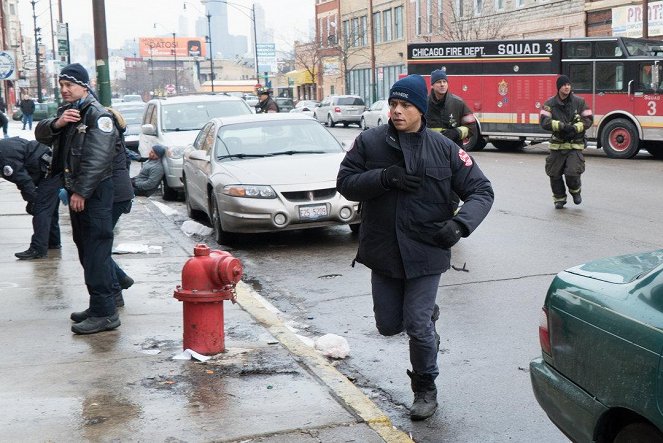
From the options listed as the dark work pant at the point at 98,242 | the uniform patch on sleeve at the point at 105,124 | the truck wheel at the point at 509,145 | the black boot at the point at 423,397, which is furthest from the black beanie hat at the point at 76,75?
the truck wheel at the point at 509,145

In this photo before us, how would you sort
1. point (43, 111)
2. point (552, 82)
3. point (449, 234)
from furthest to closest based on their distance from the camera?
point (43, 111)
point (552, 82)
point (449, 234)

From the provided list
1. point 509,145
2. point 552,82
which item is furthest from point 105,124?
point 509,145

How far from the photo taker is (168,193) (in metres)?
15.8

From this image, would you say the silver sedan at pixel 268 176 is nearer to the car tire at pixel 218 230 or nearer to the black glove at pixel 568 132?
Result: the car tire at pixel 218 230

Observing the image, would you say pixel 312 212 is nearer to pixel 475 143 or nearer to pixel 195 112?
pixel 195 112

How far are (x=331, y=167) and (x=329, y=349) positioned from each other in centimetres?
468

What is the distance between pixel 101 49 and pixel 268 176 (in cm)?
694

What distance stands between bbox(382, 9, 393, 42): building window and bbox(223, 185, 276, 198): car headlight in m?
48.7

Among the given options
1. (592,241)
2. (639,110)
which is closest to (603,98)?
(639,110)

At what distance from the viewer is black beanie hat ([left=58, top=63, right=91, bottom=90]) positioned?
6.42m

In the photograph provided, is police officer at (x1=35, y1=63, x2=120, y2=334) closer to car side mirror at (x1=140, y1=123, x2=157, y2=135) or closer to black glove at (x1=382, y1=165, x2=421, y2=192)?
black glove at (x1=382, y1=165, x2=421, y2=192)

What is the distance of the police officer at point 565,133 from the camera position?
1213cm

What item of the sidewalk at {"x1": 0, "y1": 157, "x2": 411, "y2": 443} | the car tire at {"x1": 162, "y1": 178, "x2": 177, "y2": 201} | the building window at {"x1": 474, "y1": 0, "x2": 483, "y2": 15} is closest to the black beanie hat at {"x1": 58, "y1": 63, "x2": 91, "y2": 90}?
the sidewalk at {"x1": 0, "y1": 157, "x2": 411, "y2": 443}

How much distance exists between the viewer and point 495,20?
44.2m
